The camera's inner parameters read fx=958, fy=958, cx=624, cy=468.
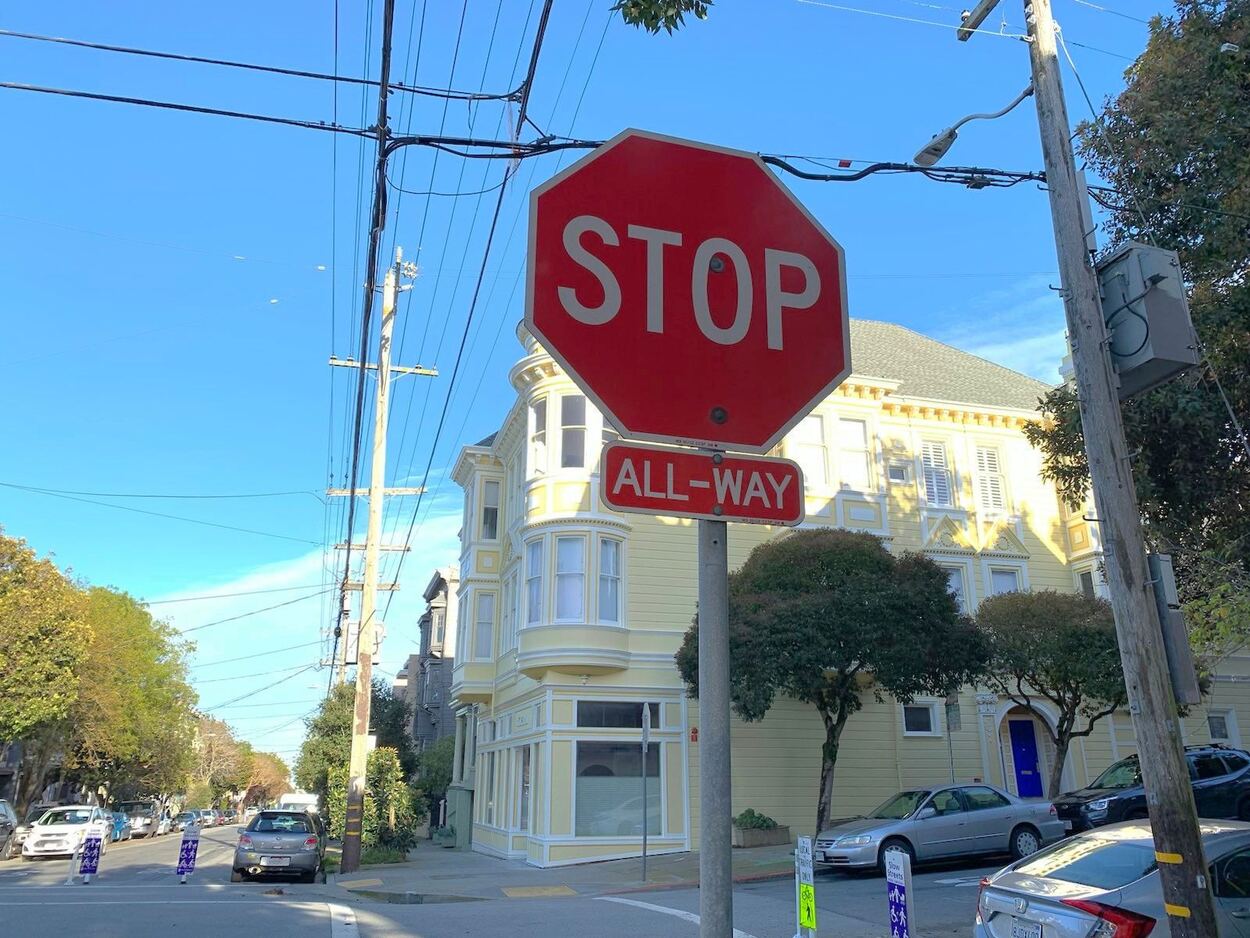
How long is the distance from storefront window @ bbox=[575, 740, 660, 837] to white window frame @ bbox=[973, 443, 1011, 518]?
40.5 feet

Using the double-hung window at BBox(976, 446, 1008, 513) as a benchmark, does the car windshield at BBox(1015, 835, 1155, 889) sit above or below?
below

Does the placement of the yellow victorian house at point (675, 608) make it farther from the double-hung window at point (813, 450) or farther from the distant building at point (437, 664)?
the distant building at point (437, 664)

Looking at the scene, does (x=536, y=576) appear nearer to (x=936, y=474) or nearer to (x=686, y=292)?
(x=936, y=474)

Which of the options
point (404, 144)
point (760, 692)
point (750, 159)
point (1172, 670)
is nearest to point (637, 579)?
point (760, 692)

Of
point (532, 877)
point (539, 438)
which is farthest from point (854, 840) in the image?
point (539, 438)

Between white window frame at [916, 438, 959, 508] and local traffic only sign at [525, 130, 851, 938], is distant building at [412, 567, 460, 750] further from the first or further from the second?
local traffic only sign at [525, 130, 851, 938]

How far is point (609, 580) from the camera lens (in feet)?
77.2

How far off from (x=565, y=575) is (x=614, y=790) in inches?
200

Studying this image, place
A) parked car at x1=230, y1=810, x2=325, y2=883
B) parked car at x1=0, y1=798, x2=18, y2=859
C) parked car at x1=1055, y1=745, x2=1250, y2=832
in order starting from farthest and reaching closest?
parked car at x1=0, y1=798, x2=18, y2=859
parked car at x1=230, y1=810, x2=325, y2=883
parked car at x1=1055, y1=745, x2=1250, y2=832

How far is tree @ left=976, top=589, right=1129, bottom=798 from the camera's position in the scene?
20.8 m

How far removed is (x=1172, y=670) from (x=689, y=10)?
194 inches

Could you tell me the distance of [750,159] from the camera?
2850 millimetres

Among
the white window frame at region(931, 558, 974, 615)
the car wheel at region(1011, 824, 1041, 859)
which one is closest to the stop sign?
the car wheel at region(1011, 824, 1041, 859)

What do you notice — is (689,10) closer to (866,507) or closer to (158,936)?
(158,936)
